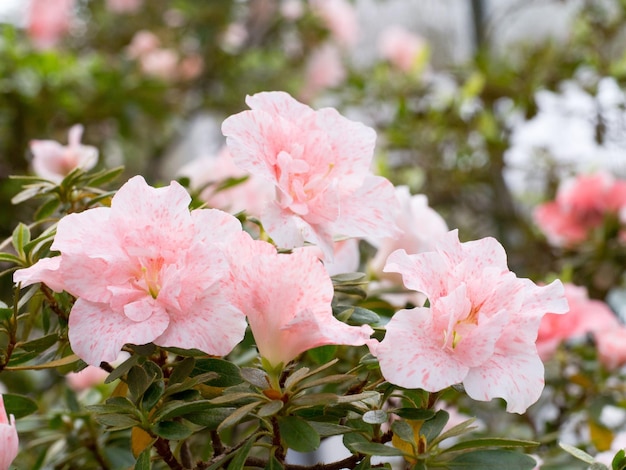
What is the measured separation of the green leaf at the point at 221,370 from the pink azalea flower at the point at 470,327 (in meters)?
0.09

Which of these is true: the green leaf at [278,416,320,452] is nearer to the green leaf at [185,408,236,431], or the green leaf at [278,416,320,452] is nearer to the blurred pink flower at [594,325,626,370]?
the green leaf at [185,408,236,431]

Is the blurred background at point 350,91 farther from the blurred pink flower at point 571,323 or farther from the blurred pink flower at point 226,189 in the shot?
the blurred pink flower at point 226,189

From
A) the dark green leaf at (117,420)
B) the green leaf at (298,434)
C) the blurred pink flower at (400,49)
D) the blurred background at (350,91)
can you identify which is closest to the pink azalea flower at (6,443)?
the dark green leaf at (117,420)

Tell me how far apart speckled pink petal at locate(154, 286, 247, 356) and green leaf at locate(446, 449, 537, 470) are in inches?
5.9

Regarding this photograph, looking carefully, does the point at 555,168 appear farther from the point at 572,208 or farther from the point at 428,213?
the point at 428,213

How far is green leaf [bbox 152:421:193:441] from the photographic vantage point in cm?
45

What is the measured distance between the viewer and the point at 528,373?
44cm

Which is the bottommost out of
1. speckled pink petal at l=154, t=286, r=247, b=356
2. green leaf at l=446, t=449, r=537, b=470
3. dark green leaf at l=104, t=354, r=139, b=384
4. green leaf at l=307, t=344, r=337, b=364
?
green leaf at l=307, t=344, r=337, b=364

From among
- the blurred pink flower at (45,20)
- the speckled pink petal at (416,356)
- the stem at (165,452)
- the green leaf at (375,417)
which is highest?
the speckled pink petal at (416,356)

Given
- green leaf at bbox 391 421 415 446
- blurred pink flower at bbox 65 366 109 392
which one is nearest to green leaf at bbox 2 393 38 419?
green leaf at bbox 391 421 415 446

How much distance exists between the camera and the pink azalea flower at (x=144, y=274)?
425mm

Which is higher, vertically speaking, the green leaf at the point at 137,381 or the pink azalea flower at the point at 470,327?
the pink azalea flower at the point at 470,327

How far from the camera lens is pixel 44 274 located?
1.48 feet

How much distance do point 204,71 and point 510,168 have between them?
0.97m
